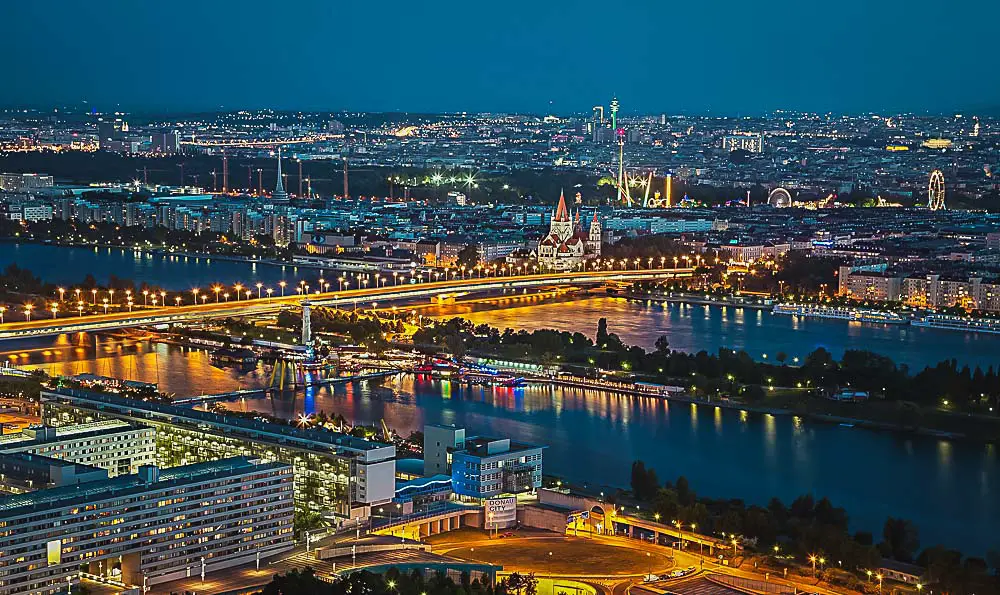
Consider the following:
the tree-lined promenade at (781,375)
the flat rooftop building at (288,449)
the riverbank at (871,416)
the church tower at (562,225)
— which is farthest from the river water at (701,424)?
the church tower at (562,225)

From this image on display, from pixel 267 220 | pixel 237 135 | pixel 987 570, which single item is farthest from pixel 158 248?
pixel 237 135

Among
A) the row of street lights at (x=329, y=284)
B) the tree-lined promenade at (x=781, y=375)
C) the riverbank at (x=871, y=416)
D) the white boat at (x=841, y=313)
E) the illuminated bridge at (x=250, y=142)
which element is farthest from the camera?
the illuminated bridge at (x=250, y=142)

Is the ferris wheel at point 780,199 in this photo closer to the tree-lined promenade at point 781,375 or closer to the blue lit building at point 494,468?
the tree-lined promenade at point 781,375

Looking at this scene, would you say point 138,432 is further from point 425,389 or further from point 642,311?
point 642,311

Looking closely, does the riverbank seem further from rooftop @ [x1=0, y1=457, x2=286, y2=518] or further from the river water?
rooftop @ [x1=0, y1=457, x2=286, y2=518]

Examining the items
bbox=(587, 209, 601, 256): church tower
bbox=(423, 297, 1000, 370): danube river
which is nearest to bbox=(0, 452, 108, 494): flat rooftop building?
bbox=(423, 297, 1000, 370): danube river

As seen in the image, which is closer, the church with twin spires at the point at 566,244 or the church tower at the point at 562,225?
the church with twin spires at the point at 566,244
